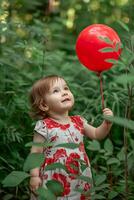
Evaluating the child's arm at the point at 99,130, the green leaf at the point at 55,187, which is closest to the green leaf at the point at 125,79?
the green leaf at the point at 55,187

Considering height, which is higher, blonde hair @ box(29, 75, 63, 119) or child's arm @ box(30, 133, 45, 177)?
blonde hair @ box(29, 75, 63, 119)

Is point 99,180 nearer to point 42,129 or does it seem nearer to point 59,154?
point 59,154

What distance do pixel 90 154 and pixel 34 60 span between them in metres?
1.26

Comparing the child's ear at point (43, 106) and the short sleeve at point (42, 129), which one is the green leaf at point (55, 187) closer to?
the short sleeve at point (42, 129)

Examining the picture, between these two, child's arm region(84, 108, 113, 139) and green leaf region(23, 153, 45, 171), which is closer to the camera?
green leaf region(23, 153, 45, 171)

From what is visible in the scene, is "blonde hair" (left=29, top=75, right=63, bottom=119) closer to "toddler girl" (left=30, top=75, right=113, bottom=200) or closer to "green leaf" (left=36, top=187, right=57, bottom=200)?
"toddler girl" (left=30, top=75, right=113, bottom=200)

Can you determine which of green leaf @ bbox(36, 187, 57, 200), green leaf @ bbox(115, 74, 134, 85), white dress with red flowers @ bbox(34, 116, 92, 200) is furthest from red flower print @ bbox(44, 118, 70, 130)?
green leaf @ bbox(115, 74, 134, 85)

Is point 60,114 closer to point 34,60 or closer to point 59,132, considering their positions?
point 59,132

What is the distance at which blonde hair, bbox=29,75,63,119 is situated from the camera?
341cm

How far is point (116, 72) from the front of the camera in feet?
19.6

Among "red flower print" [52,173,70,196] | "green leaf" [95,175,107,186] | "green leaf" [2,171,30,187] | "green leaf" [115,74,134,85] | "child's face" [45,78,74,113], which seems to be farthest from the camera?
"child's face" [45,78,74,113]

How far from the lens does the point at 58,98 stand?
3361mm

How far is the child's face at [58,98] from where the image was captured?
3348mm

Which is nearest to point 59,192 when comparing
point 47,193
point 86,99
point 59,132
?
point 47,193
